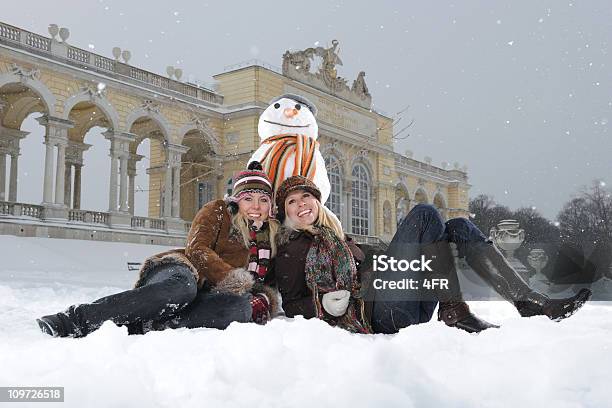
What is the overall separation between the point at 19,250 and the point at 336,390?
1219 centimetres

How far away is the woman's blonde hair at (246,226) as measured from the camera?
271 cm

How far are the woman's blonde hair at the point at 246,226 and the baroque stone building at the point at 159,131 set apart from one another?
330 inches

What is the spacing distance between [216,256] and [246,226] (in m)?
0.25

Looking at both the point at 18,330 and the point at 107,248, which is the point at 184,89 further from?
the point at 18,330

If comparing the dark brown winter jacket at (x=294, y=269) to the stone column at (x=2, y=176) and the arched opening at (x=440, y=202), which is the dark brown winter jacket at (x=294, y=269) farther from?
the arched opening at (x=440, y=202)

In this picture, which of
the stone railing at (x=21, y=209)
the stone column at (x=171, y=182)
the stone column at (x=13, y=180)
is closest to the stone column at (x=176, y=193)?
the stone column at (x=171, y=182)

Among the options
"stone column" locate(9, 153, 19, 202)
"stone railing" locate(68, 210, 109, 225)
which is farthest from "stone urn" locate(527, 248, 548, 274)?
"stone column" locate(9, 153, 19, 202)

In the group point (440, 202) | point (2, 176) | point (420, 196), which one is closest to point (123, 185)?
point (2, 176)

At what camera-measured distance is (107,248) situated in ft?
45.9

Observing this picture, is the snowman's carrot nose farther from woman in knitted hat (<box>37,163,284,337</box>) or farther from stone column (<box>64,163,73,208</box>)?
stone column (<box>64,163,73,208</box>)

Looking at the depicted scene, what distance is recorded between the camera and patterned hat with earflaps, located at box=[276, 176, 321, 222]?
→ 276 cm

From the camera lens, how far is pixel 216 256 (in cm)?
259

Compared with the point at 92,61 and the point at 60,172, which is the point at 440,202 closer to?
the point at 92,61

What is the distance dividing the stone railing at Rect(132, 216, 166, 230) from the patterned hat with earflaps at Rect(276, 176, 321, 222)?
547 inches
